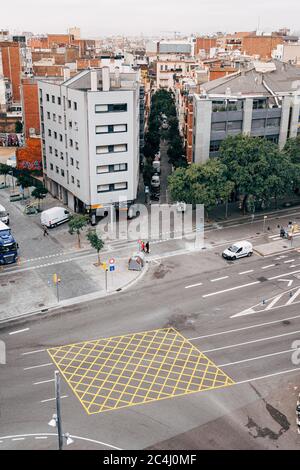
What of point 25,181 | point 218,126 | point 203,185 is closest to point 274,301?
point 203,185

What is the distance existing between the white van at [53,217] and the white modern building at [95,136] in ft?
10.2

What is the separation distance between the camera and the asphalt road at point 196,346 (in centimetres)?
2956

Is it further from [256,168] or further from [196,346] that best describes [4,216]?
[196,346]

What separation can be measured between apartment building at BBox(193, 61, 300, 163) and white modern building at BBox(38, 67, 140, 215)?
11.7 metres

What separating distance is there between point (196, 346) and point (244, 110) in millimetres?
43630

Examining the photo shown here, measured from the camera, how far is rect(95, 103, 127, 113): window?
59156 mm

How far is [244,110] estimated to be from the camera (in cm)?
7144

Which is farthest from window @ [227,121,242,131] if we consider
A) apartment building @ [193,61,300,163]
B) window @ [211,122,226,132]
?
window @ [211,122,226,132]

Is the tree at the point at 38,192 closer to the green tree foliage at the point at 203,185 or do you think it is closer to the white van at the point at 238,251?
the green tree foliage at the point at 203,185

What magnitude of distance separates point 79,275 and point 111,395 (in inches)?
747

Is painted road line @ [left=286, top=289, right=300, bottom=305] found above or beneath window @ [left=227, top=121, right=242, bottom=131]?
beneath

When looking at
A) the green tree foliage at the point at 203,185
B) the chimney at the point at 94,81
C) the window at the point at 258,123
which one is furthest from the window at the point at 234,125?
the chimney at the point at 94,81

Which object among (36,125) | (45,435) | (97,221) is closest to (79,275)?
(97,221)

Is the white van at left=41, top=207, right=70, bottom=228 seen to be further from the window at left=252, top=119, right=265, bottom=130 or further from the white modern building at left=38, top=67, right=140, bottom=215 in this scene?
A: the window at left=252, top=119, right=265, bottom=130
